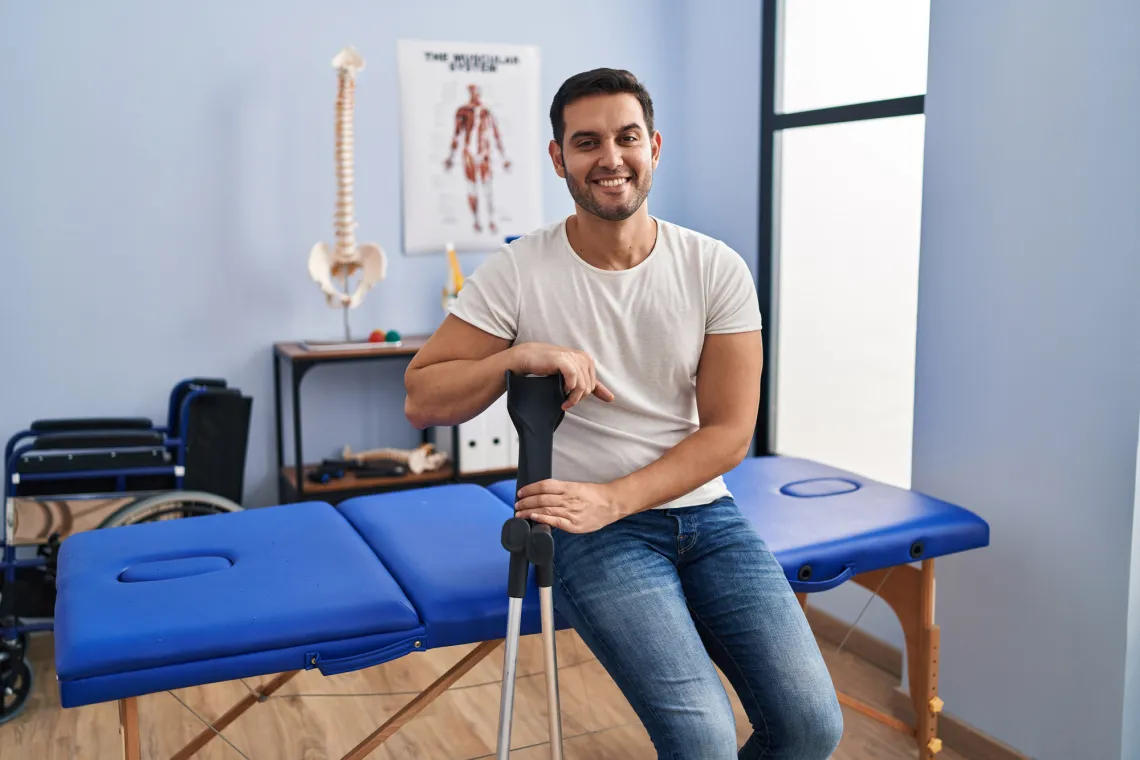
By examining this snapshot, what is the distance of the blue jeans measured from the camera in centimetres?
146

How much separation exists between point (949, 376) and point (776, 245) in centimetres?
105

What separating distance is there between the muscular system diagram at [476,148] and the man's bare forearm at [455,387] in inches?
71.2

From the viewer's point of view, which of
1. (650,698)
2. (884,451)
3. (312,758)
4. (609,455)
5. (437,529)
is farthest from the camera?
(884,451)

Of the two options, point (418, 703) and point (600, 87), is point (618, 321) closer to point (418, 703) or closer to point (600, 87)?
point (600, 87)

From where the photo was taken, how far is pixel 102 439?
8.71 ft

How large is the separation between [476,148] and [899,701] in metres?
2.02

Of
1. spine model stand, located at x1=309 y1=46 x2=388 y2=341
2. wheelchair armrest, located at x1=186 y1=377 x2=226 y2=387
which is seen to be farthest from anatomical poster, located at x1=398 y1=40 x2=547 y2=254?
wheelchair armrest, located at x1=186 y1=377 x2=226 y2=387

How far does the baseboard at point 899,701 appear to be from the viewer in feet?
7.55

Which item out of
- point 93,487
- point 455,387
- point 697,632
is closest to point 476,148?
point 93,487

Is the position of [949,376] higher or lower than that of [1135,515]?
higher

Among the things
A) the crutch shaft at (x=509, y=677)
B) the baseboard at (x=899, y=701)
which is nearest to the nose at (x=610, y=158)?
the crutch shaft at (x=509, y=677)

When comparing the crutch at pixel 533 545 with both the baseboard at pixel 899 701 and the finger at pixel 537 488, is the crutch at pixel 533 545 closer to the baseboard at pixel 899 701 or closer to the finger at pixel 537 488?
the finger at pixel 537 488

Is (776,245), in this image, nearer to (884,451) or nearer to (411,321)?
(884,451)

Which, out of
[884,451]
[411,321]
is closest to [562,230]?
[884,451]
